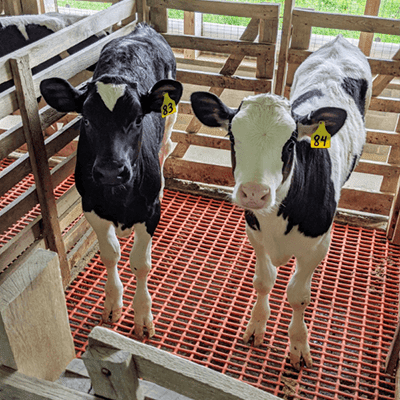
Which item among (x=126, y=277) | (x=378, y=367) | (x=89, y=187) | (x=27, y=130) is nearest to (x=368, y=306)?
(x=378, y=367)

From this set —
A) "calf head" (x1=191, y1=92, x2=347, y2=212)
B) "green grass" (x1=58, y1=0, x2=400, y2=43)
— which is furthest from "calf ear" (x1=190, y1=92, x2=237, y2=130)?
"green grass" (x1=58, y1=0, x2=400, y2=43)

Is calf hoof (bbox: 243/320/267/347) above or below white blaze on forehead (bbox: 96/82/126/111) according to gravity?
below

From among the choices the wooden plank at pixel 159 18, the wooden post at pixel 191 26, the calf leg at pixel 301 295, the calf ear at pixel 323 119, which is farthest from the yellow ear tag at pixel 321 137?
the wooden post at pixel 191 26

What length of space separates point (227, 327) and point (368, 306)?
1.21 m

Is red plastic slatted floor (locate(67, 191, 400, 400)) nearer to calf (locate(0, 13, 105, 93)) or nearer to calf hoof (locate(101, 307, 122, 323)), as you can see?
calf hoof (locate(101, 307, 122, 323))

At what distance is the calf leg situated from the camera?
2887 millimetres

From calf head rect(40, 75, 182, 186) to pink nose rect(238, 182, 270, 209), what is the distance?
0.78 meters

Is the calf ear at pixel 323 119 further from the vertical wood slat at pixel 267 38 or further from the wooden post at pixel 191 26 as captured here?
the wooden post at pixel 191 26

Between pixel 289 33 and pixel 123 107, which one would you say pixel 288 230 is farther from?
pixel 289 33

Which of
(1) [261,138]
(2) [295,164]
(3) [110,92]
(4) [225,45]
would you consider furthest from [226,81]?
(1) [261,138]

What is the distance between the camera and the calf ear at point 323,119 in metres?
2.45

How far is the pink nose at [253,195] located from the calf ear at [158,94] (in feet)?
3.13

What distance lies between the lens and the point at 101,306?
3.66 meters

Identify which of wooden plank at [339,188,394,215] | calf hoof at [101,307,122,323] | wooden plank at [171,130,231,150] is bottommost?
calf hoof at [101,307,122,323]
